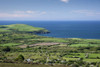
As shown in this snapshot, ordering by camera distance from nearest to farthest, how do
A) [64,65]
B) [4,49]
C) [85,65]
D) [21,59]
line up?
1. [85,65]
2. [64,65]
3. [21,59]
4. [4,49]

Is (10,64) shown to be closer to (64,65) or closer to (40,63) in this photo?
(40,63)

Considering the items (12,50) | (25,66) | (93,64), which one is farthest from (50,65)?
(12,50)

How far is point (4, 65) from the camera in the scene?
51969 millimetres

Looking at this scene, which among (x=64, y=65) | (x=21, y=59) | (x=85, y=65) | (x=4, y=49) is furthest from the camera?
(x=4, y=49)

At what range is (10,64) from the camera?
5381 centimetres

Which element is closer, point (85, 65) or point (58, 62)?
point (85, 65)

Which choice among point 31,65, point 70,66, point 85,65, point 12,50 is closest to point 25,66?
point 31,65

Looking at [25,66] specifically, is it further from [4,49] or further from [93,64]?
[4,49]

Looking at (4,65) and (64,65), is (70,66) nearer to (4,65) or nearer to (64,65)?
(64,65)

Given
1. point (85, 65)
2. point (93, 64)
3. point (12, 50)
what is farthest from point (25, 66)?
point (12, 50)

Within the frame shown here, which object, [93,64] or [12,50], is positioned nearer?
[93,64]

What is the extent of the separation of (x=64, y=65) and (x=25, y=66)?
13.8 m

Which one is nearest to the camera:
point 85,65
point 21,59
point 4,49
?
point 85,65

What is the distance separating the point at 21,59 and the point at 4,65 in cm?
802
